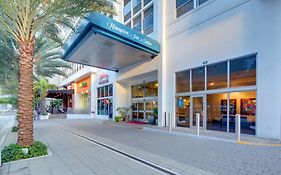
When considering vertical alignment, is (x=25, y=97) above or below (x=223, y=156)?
above

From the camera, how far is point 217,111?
498 inches

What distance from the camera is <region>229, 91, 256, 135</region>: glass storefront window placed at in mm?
10758

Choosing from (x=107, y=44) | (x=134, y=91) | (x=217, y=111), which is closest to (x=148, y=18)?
(x=107, y=44)

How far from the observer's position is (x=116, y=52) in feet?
57.8

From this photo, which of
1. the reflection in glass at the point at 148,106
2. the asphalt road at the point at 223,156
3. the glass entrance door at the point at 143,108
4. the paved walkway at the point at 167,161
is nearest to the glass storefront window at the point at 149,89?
the glass entrance door at the point at 143,108

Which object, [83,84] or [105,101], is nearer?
[105,101]

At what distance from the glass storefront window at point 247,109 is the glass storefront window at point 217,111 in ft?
1.26

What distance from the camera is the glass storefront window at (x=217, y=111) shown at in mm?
12188

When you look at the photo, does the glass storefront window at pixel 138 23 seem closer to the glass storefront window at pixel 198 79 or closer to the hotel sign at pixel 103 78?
the glass storefront window at pixel 198 79

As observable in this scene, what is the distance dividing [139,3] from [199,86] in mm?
11152

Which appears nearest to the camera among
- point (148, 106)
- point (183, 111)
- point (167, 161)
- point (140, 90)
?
point (167, 161)

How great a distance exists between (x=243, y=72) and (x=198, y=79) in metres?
3.26

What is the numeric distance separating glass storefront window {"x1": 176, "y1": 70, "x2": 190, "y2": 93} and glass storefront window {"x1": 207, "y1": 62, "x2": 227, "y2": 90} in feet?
6.07

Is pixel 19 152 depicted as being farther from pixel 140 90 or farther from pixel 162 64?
pixel 140 90
